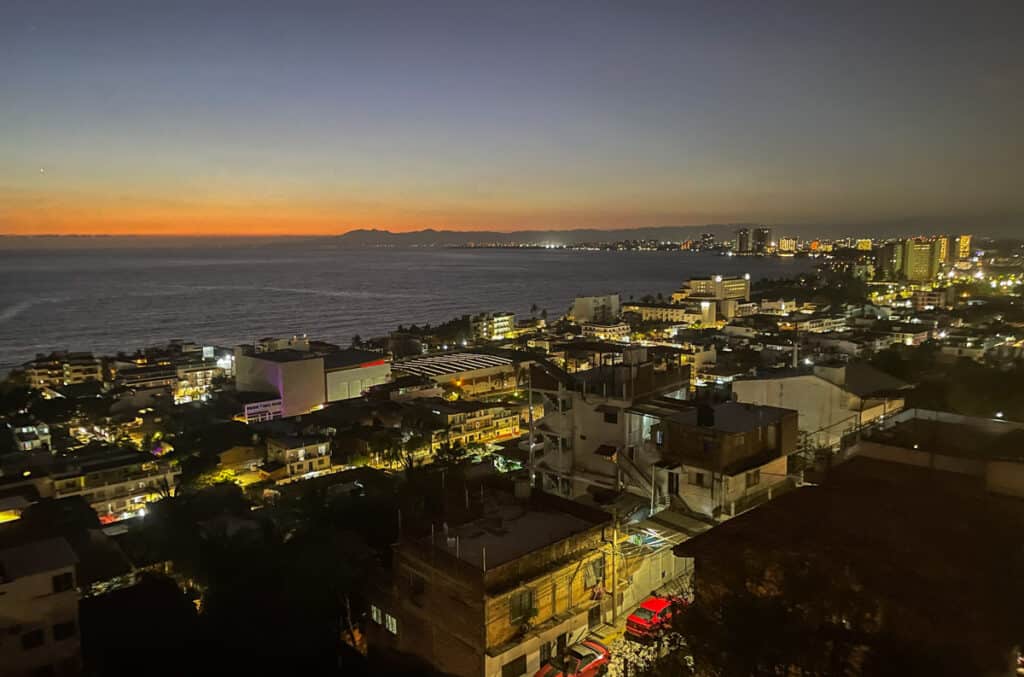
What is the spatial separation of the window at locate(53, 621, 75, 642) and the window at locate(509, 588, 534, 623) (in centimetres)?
402

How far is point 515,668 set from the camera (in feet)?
14.1

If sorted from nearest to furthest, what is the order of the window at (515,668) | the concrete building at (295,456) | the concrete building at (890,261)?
the window at (515,668)
the concrete building at (295,456)
the concrete building at (890,261)

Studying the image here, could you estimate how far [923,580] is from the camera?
Result: 8.89 feet

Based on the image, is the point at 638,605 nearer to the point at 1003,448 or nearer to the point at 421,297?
the point at 1003,448

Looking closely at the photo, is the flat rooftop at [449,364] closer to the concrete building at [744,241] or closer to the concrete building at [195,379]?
the concrete building at [195,379]

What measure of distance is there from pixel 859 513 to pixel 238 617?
524cm

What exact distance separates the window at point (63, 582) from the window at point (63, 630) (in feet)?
1.01

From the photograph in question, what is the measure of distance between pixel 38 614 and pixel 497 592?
408 centimetres

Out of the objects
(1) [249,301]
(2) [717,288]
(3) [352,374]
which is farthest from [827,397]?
(1) [249,301]

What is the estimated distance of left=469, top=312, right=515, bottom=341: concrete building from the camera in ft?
109

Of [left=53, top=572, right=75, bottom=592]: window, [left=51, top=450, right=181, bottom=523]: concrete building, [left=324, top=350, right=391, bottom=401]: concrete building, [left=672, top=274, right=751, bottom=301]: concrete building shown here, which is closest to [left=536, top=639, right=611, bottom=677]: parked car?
[left=53, top=572, right=75, bottom=592]: window

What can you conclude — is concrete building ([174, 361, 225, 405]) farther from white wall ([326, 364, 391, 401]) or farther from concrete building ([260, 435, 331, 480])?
concrete building ([260, 435, 331, 480])

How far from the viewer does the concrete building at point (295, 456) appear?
12883 millimetres

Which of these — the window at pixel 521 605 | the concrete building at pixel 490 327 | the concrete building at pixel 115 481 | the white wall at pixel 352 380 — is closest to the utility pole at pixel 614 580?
the window at pixel 521 605
